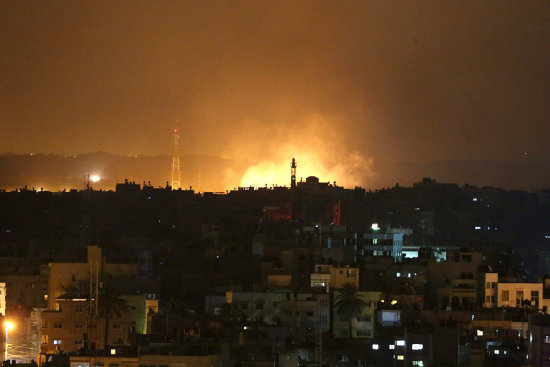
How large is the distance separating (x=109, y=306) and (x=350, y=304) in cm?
536

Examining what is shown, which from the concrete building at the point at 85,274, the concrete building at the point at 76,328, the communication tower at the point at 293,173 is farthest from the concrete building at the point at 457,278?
the communication tower at the point at 293,173

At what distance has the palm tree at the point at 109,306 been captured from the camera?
3112 centimetres

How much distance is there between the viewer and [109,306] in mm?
31266

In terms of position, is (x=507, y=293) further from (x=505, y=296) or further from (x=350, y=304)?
(x=350, y=304)

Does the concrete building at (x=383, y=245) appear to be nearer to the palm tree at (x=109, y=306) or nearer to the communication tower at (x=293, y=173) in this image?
the palm tree at (x=109, y=306)

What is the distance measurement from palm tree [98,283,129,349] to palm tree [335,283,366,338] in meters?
4.70

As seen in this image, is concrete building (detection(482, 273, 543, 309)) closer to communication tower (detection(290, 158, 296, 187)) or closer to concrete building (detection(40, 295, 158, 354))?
concrete building (detection(40, 295, 158, 354))

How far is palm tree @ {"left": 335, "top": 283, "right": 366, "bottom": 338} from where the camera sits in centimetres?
3362

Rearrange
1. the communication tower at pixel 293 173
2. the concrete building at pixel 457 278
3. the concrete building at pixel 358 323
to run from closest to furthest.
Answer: the concrete building at pixel 358 323 < the concrete building at pixel 457 278 < the communication tower at pixel 293 173

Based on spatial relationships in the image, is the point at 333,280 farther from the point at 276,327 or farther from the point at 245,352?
the point at 245,352

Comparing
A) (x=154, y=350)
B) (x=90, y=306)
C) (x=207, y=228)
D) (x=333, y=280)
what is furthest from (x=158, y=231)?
(x=154, y=350)

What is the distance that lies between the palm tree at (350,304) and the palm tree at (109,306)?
4699mm

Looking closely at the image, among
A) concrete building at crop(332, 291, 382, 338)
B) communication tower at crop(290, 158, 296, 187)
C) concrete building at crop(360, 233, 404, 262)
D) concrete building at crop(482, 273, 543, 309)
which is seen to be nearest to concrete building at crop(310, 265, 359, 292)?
concrete building at crop(332, 291, 382, 338)

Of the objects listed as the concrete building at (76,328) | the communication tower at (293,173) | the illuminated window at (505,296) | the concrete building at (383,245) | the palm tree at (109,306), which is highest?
the communication tower at (293,173)
